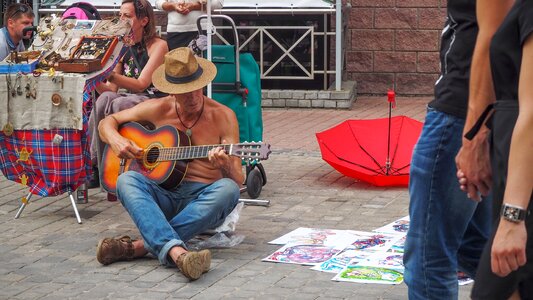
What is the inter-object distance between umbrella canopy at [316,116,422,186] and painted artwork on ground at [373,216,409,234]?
1.14 metres

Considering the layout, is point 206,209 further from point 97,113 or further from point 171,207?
point 97,113

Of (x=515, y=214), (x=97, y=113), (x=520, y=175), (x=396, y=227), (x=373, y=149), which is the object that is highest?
(x=520, y=175)

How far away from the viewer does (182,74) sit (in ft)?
21.8

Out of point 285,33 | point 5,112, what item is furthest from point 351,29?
point 5,112

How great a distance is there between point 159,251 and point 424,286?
2218mm

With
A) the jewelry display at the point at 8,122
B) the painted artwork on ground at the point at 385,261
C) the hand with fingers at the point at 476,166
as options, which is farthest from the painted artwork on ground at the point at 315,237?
the hand with fingers at the point at 476,166

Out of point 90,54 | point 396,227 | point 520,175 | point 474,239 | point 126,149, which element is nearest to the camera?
point 520,175

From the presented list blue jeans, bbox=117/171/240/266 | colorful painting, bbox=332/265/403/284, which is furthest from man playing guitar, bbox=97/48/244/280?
colorful painting, bbox=332/265/403/284

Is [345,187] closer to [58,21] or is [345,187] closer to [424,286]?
[58,21]

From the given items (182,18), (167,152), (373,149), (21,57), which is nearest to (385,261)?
(167,152)

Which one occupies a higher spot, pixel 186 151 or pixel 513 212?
pixel 513 212

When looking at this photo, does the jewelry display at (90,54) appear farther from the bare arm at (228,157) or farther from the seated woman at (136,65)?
the bare arm at (228,157)

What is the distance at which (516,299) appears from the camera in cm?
334

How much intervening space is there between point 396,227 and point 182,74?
1.69 m
